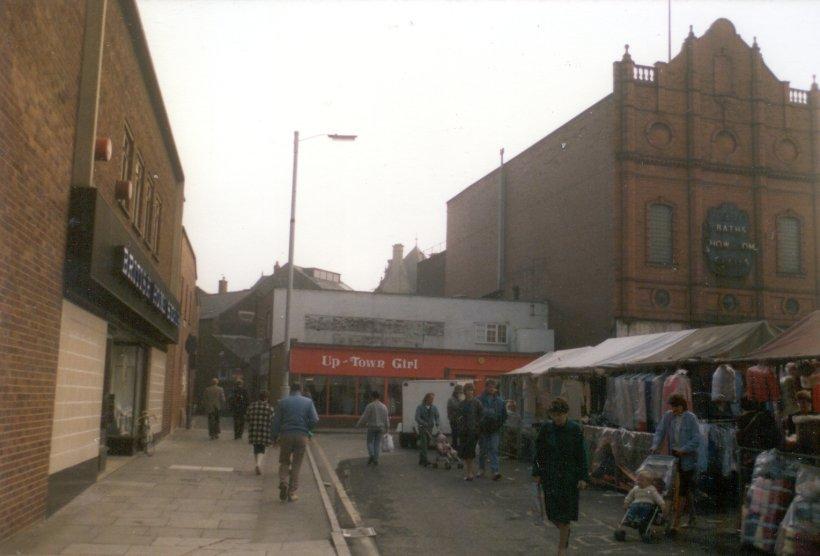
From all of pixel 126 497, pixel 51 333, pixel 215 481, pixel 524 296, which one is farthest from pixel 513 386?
pixel 524 296

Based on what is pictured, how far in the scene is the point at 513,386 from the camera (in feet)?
72.0

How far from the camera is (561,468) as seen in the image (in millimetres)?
8242

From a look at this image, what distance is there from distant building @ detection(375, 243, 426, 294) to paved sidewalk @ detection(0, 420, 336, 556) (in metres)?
53.9

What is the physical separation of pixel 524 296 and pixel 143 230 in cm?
2922

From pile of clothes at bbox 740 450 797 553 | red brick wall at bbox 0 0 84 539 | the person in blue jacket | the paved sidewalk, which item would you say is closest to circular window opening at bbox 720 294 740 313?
the paved sidewalk

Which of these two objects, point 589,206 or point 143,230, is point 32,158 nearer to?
point 143,230

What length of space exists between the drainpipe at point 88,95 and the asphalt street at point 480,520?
5586 millimetres

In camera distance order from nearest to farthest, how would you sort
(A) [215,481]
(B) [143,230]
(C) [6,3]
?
(C) [6,3] → (A) [215,481] → (B) [143,230]

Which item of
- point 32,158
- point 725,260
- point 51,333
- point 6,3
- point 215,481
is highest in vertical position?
point 725,260

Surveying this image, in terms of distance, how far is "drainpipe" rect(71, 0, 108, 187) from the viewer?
9.71 metres

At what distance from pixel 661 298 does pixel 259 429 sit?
925 inches

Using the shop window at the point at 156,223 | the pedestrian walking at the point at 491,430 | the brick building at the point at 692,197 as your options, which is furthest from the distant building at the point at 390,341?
the pedestrian walking at the point at 491,430

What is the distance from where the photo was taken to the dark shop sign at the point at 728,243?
35.7 metres

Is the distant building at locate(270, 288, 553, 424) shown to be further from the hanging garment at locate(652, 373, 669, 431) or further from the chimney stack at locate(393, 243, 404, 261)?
the chimney stack at locate(393, 243, 404, 261)
